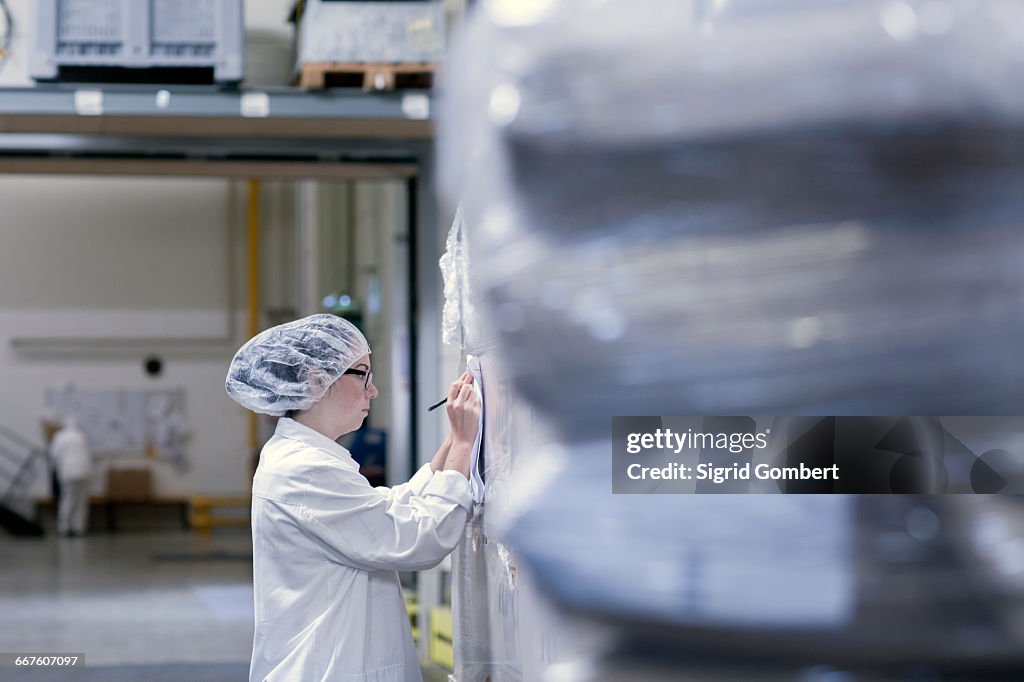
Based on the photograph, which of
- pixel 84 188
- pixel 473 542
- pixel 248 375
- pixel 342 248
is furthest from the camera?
pixel 84 188

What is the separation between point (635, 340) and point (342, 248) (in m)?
10.6

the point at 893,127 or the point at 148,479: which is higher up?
the point at 893,127

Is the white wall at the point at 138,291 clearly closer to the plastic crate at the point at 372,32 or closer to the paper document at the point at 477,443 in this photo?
the plastic crate at the point at 372,32

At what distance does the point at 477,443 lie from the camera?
196 cm

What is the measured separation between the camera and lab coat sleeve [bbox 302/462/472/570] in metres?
1.98

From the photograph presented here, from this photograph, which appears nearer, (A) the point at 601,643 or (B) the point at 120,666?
(A) the point at 601,643

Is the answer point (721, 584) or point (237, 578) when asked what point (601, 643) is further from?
point (237, 578)

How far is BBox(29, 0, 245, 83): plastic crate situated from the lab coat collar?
11.6 ft

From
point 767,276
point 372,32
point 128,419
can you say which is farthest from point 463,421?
point 128,419

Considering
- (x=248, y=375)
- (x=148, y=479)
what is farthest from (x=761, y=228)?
(x=148, y=479)

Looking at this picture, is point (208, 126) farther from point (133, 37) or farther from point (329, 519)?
point (329, 519)

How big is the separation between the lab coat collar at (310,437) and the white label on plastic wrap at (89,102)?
11.8 feet

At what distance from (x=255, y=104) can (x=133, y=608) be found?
3.90 meters

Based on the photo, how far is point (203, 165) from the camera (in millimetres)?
6254
